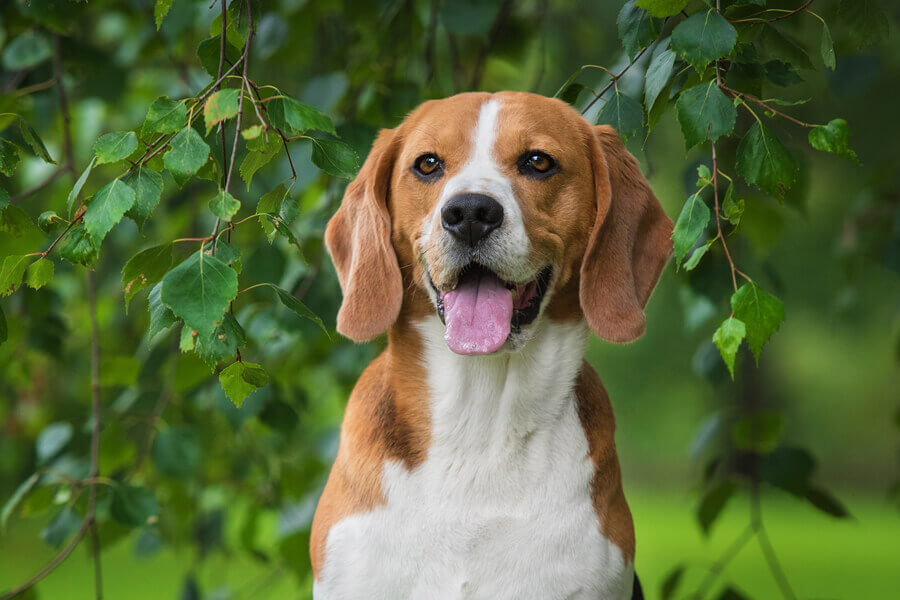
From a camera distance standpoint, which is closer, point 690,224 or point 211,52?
point 690,224

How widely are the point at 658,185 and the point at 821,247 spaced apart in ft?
6.09

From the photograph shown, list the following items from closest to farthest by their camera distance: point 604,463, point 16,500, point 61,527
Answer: point 604,463 → point 16,500 → point 61,527

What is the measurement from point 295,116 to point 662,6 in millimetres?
743

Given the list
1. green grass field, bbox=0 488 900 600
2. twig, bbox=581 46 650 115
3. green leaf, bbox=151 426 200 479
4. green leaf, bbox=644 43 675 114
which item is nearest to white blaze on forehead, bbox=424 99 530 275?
twig, bbox=581 46 650 115

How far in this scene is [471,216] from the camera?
7.00 feet

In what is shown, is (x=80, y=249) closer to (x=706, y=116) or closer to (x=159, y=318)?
(x=159, y=318)

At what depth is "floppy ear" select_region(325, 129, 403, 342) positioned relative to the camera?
2.38 metres

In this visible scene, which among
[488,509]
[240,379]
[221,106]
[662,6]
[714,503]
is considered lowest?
[714,503]

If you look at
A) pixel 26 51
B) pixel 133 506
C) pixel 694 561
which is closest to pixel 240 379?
pixel 133 506

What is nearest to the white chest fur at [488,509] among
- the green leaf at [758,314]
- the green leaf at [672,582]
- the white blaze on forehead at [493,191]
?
the white blaze on forehead at [493,191]

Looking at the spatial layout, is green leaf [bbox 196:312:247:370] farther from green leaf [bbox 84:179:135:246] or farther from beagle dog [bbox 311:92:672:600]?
beagle dog [bbox 311:92:672:600]

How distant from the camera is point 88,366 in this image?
5.31m

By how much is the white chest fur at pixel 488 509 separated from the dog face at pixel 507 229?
14 cm

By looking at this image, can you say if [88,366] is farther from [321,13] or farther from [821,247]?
[821,247]
